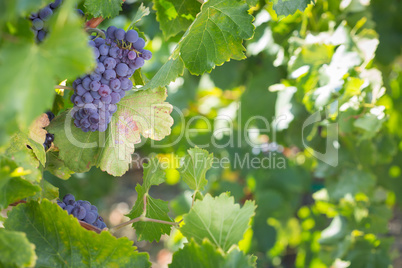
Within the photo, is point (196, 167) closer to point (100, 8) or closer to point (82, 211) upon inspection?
point (82, 211)

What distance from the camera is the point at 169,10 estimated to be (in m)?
1.00

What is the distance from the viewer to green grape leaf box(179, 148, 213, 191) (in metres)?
0.80

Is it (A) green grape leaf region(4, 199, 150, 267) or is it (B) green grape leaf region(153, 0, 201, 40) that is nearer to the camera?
(A) green grape leaf region(4, 199, 150, 267)

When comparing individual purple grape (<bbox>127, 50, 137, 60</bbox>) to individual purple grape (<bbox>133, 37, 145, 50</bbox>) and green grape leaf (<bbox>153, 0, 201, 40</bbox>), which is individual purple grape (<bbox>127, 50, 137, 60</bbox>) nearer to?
individual purple grape (<bbox>133, 37, 145, 50</bbox>)

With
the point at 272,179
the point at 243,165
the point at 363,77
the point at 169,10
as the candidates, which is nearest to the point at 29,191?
the point at 169,10

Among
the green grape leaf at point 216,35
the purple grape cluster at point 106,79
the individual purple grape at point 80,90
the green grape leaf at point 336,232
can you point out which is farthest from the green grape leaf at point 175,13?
the green grape leaf at point 336,232

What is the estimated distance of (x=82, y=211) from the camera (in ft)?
2.52

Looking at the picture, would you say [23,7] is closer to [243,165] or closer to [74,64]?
[74,64]

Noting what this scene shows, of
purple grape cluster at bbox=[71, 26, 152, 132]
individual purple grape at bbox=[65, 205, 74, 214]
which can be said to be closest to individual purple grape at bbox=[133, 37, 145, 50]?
purple grape cluster at bbox=[71, 26, 152, 132]

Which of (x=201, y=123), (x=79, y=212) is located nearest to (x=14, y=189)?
(x=79, y=212)

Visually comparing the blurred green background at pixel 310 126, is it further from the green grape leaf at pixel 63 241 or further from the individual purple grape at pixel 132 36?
the green grape leaf at pixel 63 241

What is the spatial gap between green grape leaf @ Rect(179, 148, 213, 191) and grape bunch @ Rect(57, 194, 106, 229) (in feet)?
0.61

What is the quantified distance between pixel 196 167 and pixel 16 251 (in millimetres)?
361

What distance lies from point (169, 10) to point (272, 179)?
142 cm
